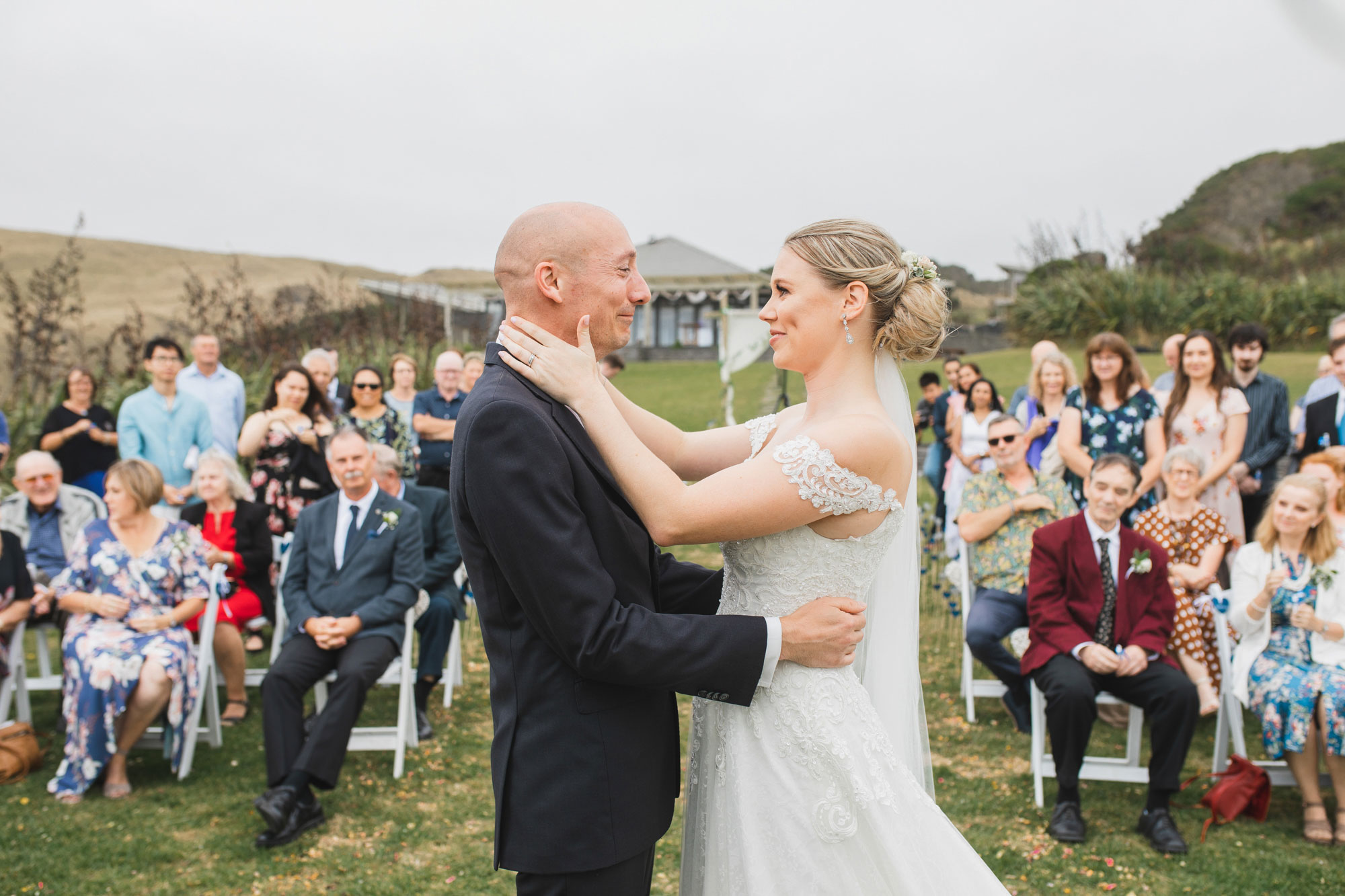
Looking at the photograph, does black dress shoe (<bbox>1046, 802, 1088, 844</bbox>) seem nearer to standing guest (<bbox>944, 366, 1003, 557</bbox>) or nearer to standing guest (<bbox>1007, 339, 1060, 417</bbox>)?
standing guest (<bbox>944, 366, 1003, 557</bbox>)

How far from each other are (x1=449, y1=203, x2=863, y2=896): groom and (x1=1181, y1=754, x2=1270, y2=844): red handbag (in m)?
3.32

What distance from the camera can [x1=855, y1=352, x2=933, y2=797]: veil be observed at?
2527mm

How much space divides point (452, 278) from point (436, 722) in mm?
25180

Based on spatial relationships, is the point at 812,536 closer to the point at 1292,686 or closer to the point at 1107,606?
the point at 1107,606

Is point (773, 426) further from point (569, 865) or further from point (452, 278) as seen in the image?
point (452, 278)

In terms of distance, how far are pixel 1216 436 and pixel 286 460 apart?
6.24 metres

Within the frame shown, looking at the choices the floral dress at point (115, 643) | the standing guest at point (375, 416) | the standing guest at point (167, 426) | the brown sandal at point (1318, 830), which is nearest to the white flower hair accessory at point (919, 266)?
the brown sandal at point (1318, 830)

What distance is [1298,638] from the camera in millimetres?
4555

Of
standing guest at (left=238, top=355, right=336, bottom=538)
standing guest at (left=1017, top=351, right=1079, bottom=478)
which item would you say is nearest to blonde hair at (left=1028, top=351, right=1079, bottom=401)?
standing guest at (left=1017, top=351, right=1079, bottom=478)

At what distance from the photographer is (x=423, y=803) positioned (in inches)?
186

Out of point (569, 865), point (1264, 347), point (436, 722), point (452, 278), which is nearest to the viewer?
point (569, 865)

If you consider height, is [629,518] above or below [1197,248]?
below

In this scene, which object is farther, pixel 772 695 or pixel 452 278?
pixel 452 278

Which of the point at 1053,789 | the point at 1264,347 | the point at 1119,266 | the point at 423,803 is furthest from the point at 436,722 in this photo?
the point at 1119,266
